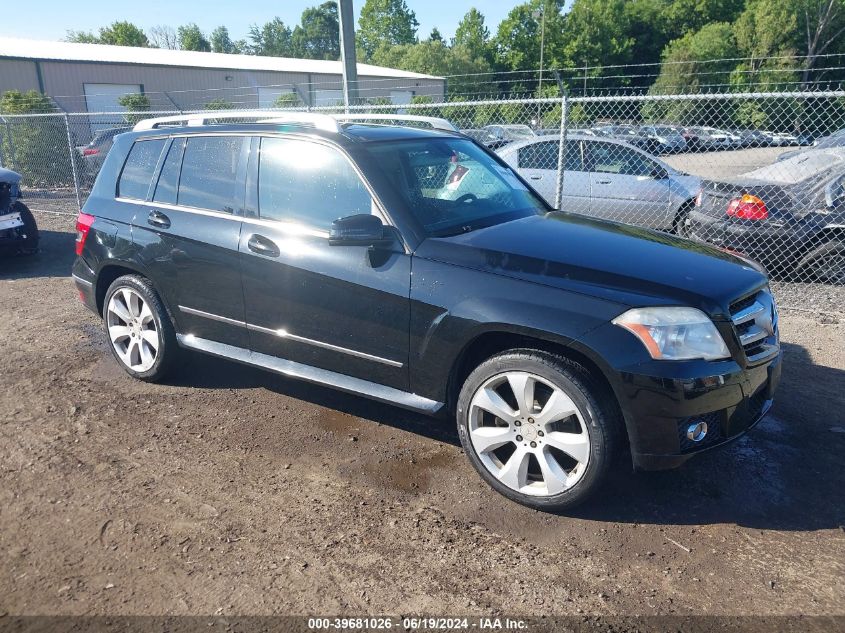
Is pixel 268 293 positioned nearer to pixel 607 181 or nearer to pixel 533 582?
pixel 533 582

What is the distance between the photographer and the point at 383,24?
91.7 m

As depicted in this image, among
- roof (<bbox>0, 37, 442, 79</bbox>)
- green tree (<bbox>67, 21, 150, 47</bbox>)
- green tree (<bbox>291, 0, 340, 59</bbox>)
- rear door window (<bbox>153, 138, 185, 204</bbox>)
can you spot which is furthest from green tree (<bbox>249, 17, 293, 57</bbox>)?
rear door window (<bbox>153, 138, 185, 204</bbox>)

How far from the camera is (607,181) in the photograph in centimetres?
945

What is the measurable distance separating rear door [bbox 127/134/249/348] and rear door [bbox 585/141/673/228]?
629 centimetres

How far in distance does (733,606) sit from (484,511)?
45.5 inches

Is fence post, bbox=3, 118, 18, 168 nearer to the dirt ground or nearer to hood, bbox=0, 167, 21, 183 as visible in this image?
hood, bbox=0, 167, 21, 183

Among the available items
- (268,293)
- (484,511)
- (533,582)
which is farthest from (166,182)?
(533,582)

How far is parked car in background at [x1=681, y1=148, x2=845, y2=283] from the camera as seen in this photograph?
7.05 m

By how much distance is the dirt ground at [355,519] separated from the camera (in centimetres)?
273

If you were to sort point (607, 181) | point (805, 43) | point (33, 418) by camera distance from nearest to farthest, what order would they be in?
point (33, 418) → point (607, 181) → point (805, 43)

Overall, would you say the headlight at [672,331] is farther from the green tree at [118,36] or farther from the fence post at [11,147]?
the green tree at [118,36]

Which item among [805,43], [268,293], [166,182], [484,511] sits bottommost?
[484,511]

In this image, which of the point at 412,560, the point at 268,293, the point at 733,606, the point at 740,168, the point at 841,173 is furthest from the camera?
the point at 740,168

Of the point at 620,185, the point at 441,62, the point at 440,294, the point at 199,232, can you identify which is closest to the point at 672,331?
the point at 440,294
